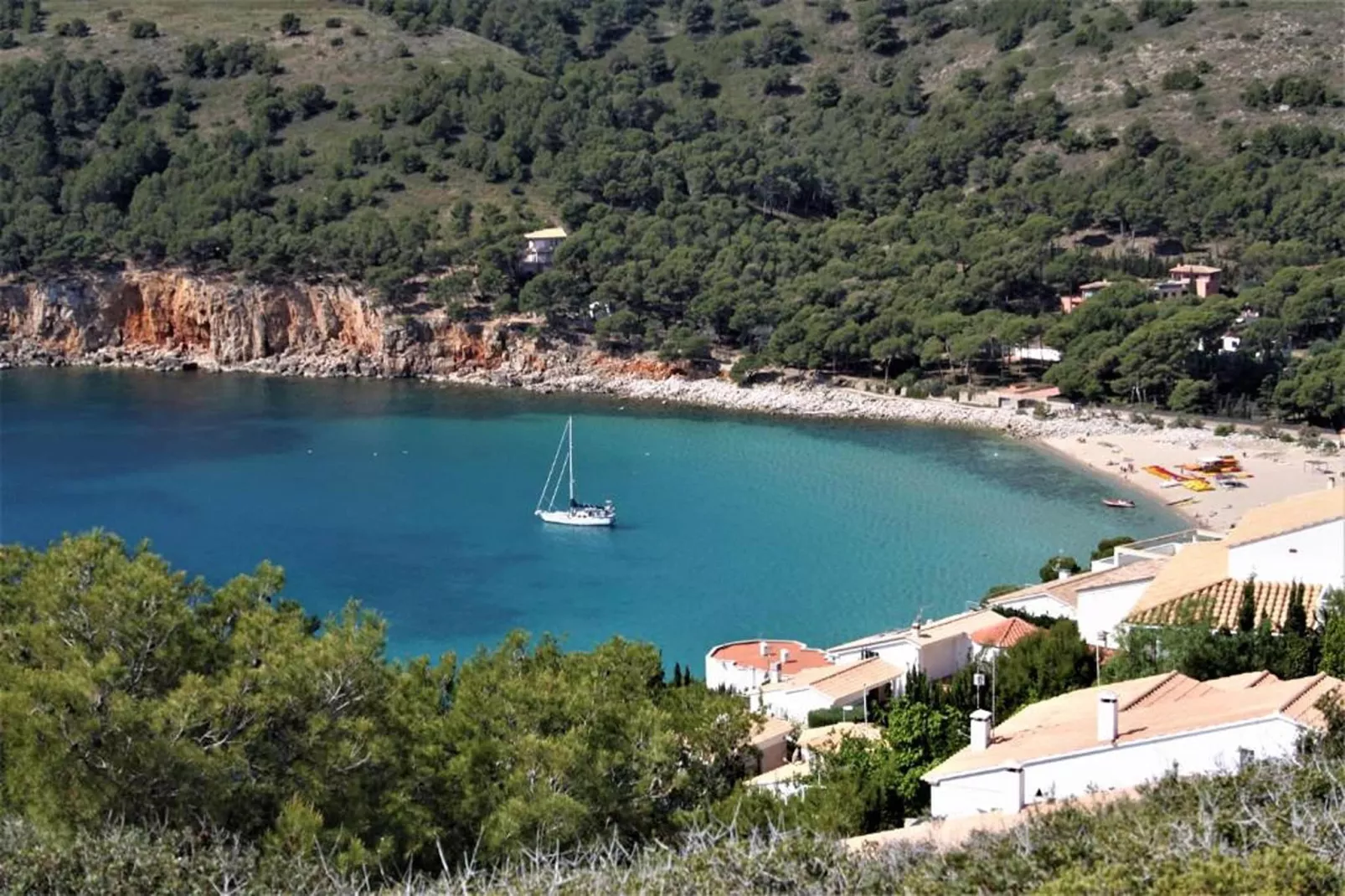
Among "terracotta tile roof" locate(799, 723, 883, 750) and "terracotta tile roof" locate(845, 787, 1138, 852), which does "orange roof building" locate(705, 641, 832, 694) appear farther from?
"terracotta tile roof" locate(845, 787, 1138, 852)

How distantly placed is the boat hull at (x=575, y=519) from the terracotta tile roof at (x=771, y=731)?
1405cm

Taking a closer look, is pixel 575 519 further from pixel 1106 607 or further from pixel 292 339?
pixel 292 339

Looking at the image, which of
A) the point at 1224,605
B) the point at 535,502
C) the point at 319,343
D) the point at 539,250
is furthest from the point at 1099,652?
the point at 319,343

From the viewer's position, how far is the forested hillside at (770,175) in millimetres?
40938

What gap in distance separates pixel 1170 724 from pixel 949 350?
3102cm

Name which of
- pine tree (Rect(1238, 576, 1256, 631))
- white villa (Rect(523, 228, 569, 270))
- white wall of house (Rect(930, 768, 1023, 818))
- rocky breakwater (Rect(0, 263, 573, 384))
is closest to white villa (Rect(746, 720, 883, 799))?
white wall of house (Rect(930, 768, 1023, 818))

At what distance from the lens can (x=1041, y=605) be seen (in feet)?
56.3

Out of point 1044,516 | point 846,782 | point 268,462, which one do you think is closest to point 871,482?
point 1044,516

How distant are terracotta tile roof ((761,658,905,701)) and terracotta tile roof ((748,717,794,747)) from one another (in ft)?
1.80

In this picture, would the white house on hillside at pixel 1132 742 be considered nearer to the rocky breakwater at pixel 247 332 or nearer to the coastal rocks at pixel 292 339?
the coastal rocks at pixel 292 339

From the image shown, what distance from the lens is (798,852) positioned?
23.6 feet

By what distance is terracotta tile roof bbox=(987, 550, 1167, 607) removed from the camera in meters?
14.5

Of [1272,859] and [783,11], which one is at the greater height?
[783,11]

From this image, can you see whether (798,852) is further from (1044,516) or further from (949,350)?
(949,350)
